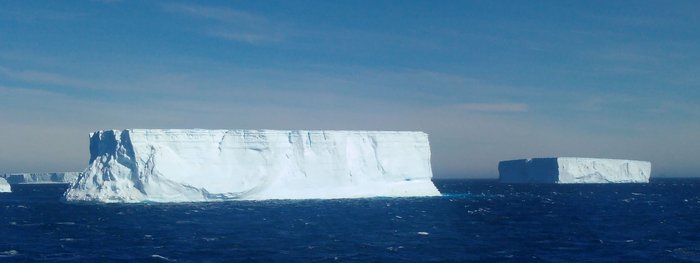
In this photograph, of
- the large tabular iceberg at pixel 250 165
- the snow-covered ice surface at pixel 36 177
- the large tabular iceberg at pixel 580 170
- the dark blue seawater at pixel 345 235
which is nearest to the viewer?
the dark blue seawater at pixel 345 235

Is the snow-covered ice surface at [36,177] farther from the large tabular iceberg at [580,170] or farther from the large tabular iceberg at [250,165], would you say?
the large tabular iceberg at [250,165]

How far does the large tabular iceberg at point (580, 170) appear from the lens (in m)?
101

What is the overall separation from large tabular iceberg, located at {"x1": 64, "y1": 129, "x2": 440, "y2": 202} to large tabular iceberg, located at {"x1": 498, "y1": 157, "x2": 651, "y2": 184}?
49824mm

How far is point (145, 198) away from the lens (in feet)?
152

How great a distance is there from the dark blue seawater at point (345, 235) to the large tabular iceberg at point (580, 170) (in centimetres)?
6041

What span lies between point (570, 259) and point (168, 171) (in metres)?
31.4

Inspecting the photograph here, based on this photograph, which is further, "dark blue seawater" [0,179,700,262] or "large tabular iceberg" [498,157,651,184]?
"large tabular iceberg" [498,157,651,184]

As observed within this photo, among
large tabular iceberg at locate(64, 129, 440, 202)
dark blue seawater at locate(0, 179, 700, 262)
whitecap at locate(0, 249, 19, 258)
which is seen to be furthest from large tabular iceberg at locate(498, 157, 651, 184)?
whitecap at locate(0, 249, 19, 258)

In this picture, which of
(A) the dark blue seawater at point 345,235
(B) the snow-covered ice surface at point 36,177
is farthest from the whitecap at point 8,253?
(B) the snow-covered ice surface at point 36,177

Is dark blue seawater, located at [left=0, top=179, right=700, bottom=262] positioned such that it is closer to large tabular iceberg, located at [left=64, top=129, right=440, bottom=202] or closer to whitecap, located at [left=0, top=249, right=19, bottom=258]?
whitecap, located at [left=0, top=249, right=19, bottom=258]

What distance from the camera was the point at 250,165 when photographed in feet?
164

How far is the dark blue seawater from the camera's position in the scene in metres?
21.7

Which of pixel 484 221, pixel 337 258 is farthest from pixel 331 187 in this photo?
pixel 337 258

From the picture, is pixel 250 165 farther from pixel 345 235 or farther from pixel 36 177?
pixel 36 177
